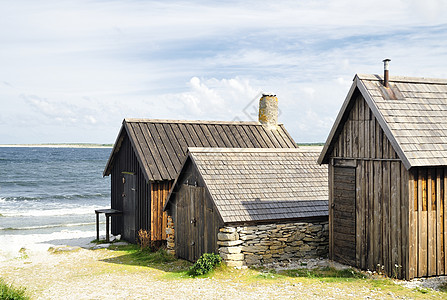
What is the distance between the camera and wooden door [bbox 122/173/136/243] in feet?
71.4

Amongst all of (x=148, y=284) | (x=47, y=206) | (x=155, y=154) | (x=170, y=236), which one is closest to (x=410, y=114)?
(x=148, y=284)

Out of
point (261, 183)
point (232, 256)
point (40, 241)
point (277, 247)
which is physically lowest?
point (40, 241)

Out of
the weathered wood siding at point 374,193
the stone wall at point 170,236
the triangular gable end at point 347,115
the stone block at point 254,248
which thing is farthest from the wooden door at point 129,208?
the weathered wood siding at point 374,193

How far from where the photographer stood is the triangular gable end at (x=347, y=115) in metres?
12.1

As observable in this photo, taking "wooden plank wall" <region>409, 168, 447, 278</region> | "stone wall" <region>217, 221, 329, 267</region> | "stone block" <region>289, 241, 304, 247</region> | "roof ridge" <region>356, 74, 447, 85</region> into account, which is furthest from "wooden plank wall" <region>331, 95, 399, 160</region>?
"stone block" <region>289, 241, 304, 247</region>

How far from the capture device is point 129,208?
2230 centimetres

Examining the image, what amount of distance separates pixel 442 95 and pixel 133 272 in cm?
1038

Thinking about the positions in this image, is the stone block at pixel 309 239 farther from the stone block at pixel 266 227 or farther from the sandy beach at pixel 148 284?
the sandy beach at pixel 148 284

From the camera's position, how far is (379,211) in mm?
13031

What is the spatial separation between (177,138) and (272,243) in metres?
8.71

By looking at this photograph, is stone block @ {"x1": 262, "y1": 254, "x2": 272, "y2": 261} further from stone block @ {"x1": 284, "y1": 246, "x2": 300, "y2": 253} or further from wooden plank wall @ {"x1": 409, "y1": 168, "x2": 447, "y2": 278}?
wooden plank wall @ {"x1": 409, "y1": 168, "x2": 447, "y2": 278}

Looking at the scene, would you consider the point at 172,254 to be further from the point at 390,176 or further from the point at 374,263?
the point at 390,176

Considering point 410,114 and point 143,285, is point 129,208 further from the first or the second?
point 410,114

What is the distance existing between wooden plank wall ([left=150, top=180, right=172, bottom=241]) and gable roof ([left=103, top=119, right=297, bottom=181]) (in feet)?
1.73
